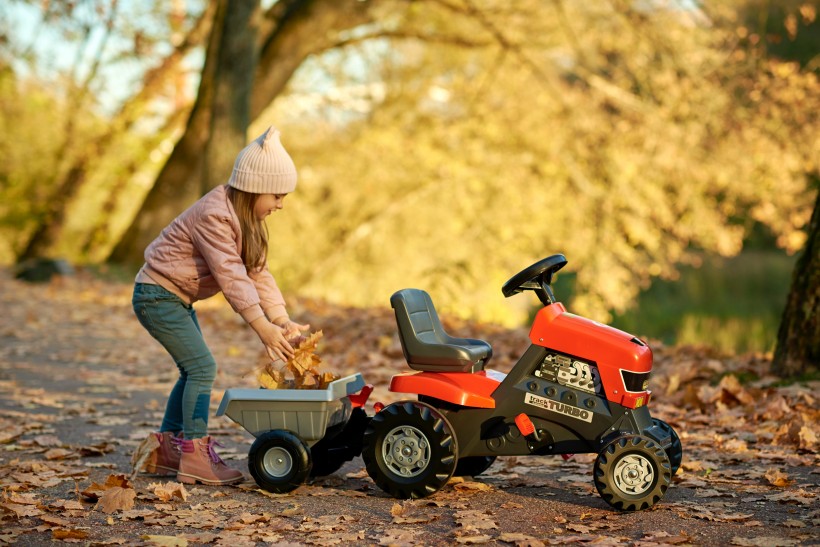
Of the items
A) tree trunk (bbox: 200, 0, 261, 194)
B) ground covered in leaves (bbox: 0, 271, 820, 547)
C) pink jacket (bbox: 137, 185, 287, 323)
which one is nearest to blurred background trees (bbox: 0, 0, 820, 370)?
tree trunk (bbox: 200, 0, 261, 194)

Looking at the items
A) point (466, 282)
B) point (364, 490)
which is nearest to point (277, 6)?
point (466, 282)

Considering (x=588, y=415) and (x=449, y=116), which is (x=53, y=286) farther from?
(x=588, y=415)

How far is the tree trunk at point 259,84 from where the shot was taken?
1725cm

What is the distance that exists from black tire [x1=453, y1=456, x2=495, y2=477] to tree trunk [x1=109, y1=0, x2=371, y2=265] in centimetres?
1270

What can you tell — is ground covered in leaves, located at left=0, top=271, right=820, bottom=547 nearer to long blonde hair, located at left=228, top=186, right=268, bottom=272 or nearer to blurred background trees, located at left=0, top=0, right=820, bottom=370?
long blonde hair, located at left=228, top=186, right=268, bottom=272

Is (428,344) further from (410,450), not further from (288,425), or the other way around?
(288,425)

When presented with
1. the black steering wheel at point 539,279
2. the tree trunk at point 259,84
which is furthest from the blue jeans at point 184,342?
the tree trunk at point 259,84

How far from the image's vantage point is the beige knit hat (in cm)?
483

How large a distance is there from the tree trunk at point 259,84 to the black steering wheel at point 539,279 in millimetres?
12928

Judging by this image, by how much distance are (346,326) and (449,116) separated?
40.4 feet

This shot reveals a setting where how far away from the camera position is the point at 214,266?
4.75 meters

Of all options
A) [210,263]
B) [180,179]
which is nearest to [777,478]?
[210,263]

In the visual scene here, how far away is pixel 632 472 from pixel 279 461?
1733mm

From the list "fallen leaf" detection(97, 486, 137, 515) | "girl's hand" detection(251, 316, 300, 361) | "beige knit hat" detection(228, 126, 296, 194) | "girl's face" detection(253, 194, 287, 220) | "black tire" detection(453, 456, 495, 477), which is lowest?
"fallen leaf" detection(97, 486, 137, 515)
